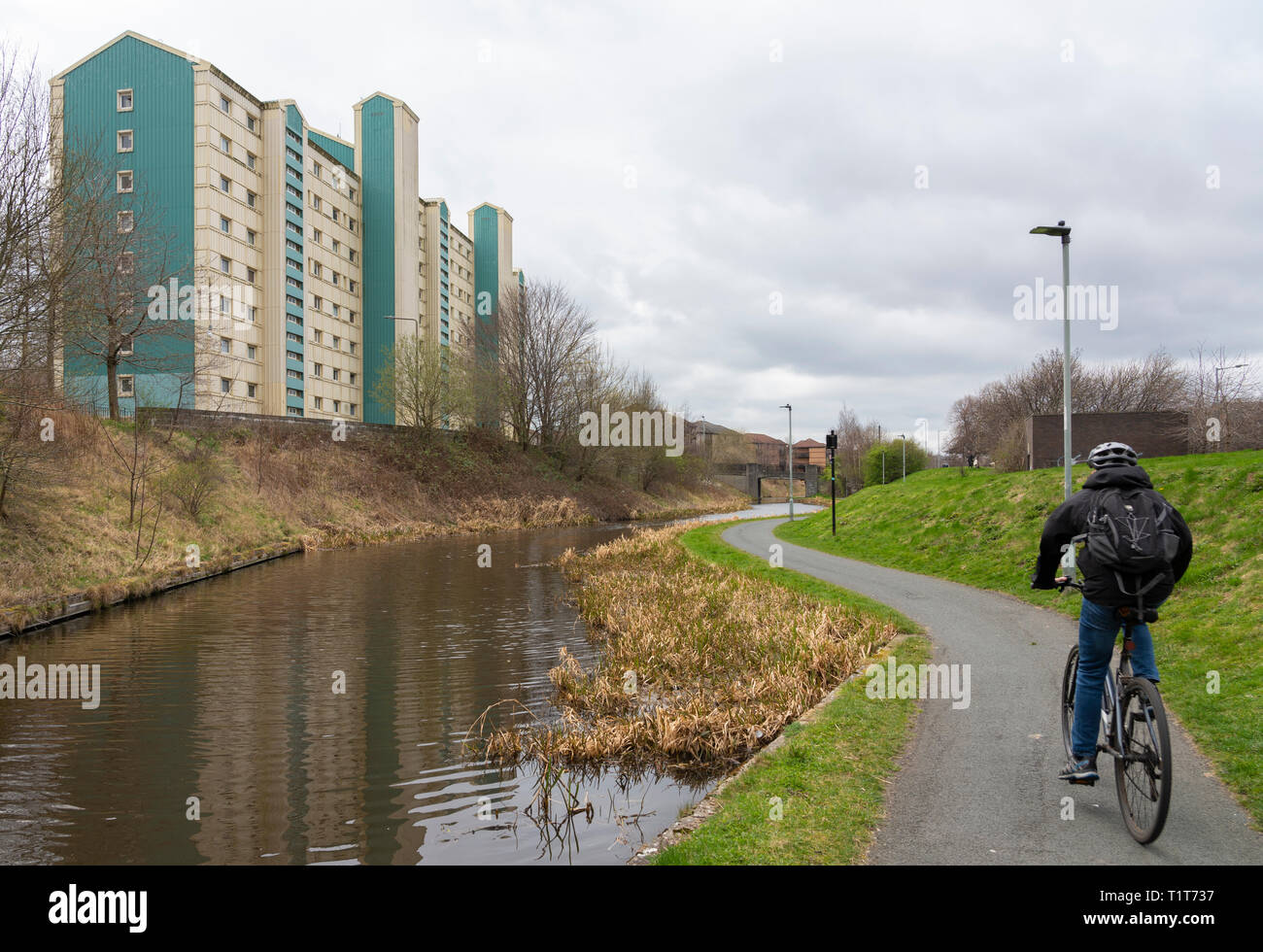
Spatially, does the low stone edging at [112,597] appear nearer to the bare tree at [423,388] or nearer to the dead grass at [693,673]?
the dead grass at [693,673]

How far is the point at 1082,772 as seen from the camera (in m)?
4.77

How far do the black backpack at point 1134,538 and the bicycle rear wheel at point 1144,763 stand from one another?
1.88 feet

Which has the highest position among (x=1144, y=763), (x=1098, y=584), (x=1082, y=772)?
(x=1098, y=584)

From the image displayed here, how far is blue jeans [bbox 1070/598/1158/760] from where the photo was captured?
4.47m

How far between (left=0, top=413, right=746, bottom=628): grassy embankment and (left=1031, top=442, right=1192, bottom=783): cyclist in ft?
50.2

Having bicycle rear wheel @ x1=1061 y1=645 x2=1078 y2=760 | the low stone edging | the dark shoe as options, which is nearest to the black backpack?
bicycle rear wheel @ x1=1061 y1=645 x2=1078 y2=760

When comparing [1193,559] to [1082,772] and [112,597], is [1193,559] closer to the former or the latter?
[1082,772]

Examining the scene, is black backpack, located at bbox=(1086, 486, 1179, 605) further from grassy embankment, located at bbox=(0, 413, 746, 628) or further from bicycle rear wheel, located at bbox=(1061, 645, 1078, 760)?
grassy embankment, located at bbox=(0, 413, 746, 628)

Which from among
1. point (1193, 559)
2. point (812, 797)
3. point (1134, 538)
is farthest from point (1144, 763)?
point (1193, 559)

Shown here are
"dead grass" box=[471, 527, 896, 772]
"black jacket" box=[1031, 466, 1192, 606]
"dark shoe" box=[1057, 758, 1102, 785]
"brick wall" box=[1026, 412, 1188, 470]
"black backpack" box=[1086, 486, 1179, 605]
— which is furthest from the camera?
"brick wall" box=[1026, 412, 1188, 470]

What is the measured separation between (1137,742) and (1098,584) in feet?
2.91
